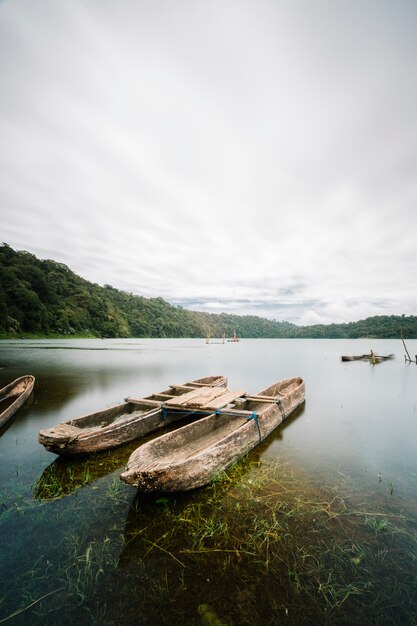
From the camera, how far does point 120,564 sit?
11.2 feet

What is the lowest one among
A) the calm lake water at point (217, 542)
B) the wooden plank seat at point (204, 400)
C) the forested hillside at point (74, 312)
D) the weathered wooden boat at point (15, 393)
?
the calm lake water at point (217, 542)

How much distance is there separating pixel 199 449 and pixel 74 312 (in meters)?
102

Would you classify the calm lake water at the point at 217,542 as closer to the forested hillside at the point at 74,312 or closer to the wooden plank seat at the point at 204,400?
the wooden plank seat at the point at 204,400

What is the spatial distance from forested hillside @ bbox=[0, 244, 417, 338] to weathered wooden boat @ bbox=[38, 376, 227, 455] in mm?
79878

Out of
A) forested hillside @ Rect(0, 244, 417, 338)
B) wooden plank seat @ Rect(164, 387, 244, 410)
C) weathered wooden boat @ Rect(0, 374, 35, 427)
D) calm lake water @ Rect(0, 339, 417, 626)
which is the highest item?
forested hillside @ Rect(0, 244, 417, 338)

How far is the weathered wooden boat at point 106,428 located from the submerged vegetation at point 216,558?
86 centimetres

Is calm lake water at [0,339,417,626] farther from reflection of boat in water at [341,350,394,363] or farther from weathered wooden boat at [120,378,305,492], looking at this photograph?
reflection of boat in water at [341,350,394,363]

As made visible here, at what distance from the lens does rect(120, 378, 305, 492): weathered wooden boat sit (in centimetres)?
425

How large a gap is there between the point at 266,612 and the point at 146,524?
2082 millimetres

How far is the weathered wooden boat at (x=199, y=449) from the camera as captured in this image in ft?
13.9

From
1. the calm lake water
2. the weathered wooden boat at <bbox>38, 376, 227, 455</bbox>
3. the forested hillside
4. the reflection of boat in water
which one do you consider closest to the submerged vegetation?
the calm lake water

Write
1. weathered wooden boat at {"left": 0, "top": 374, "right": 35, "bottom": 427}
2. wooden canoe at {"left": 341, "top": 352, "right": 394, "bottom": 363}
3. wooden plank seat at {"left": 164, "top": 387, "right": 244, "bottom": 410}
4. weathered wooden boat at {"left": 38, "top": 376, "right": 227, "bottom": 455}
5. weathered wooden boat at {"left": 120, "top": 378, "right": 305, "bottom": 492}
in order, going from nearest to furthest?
weathered wooden boat at {"left": 120, "top": 378, "right": 305, "bottom": 492} < weathered wooden boat at {"left": 38, "top": 376, "right": 227, "bottom": 455} < wooden plank seat at {"left": 164, "top": 387, "right": 244, "bottom": 410} < weathered wooden boat at {"left": 0, "top": 374, "right": 35, "bottom": 427} < wooden canoe at {"left": 341, "top": 352, "right": 394, "bottom": 363}

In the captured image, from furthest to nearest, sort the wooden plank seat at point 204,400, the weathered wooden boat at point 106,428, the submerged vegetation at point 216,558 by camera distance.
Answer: the wooden plank seat at point 204,400 < the weathered wooden boat at point 106,428 < the submerged vegetation at point 216,558

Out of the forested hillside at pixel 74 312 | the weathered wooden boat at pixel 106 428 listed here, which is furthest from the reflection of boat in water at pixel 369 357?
the forested hillside at pixel 74 312
